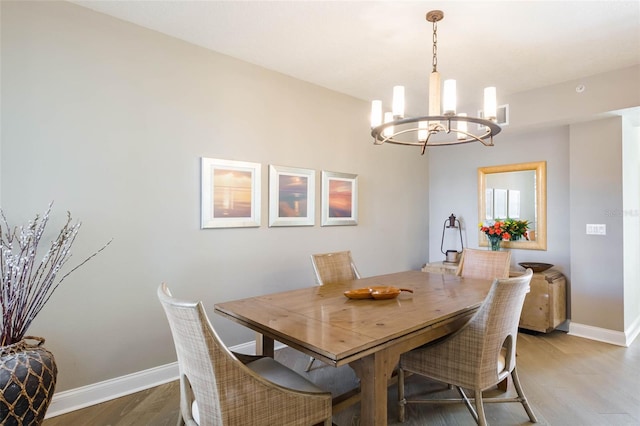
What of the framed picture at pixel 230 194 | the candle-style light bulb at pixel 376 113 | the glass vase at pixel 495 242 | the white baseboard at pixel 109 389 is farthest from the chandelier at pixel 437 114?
the white baseboard at pixel 109 389

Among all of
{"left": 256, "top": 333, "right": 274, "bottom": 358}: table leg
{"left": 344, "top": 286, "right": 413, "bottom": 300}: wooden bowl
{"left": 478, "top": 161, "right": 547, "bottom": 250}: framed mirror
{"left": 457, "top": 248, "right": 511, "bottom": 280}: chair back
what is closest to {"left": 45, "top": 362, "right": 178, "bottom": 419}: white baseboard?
{"left": 256, "top": 333, "right": 274, "bottom": 358}: table leg

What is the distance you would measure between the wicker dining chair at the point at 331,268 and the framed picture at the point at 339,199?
28.8 inches

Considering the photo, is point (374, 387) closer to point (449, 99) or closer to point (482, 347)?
point (482, 347)

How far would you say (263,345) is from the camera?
2146 millimetres

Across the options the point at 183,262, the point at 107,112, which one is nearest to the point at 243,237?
the point at 183,262

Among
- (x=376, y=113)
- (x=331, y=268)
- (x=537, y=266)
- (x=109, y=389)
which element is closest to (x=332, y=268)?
(x=331, y=268)

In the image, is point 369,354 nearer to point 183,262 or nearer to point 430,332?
point 430,332

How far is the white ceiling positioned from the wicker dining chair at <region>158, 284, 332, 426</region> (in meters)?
1.95

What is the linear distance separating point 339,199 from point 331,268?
3.61 feet

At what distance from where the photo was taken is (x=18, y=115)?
2072mm

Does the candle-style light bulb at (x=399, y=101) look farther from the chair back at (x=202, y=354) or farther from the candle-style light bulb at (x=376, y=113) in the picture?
the chair back at (x=202, y=354)

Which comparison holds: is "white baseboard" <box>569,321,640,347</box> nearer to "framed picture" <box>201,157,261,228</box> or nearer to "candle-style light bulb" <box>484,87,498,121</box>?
"candle-style light bulb" <box>484,87,498,121</box>

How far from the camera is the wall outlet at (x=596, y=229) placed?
342 cm

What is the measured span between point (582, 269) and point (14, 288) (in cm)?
470
